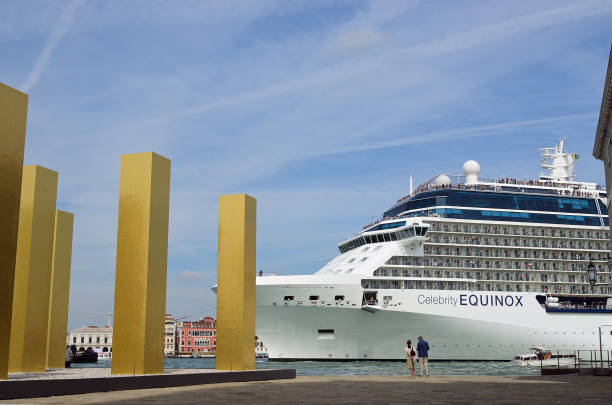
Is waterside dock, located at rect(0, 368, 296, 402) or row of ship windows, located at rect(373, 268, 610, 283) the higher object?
row of ship windows, located at rect(373, 268, 610, 283)

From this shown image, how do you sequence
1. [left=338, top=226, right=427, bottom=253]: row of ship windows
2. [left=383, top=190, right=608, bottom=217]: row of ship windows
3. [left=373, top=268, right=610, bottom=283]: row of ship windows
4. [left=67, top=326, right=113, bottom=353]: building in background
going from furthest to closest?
[left=67, top=326, right=113, bottom=353]: building in background → [left=383, top=190, right=608, bottom=217]: row of ship windows → [left=338, top=226, right=427, bottom=253]: row of ship windows → [left=373, top=268, right=610, bottom=283]: row of ship windows

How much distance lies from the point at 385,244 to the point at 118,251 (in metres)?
33.3

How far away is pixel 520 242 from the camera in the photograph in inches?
Result: 2080

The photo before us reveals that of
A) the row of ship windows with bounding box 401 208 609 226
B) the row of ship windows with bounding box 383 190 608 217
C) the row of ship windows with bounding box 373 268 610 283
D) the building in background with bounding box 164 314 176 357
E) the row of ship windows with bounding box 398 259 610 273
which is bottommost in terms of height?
the building in background with bounding box 164 314 176 357

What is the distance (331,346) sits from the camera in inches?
1767

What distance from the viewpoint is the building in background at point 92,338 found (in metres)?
166

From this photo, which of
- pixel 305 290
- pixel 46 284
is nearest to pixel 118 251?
pixel 46 284

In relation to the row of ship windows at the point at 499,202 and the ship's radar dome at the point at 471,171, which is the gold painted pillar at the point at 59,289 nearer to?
the row of ship windows at the point at 499,202

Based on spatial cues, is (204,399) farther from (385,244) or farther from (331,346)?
(385,244)

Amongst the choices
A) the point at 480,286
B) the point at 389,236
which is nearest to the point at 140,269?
the point at 389,236

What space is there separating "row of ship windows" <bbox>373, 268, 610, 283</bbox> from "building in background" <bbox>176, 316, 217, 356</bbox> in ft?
436

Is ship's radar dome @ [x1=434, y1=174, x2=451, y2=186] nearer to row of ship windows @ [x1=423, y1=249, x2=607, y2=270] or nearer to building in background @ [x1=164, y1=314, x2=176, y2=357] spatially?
row of ship windows @ [x1=423, y1=249, x2=607, y2=270]

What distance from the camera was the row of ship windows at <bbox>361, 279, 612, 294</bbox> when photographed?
4631 centimetres

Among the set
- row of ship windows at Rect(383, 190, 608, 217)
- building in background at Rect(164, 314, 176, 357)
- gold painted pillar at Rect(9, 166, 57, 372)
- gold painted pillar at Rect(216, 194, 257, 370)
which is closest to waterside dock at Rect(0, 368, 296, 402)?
gold painted pillar at Rect(216, 194, 257, 370)
